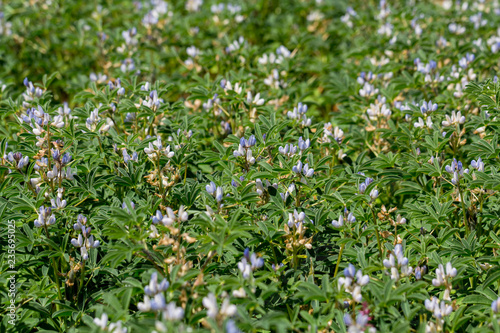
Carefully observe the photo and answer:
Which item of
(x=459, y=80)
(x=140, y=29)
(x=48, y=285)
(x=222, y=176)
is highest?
(x=140, y=29)

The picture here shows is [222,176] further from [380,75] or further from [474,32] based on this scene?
[474,32]

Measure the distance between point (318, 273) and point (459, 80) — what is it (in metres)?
2.80

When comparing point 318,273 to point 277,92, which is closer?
point 318,273

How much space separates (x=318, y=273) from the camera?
360 centimetres

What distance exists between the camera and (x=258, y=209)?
353 centimetres

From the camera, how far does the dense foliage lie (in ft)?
9.50

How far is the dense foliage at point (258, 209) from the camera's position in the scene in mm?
2896

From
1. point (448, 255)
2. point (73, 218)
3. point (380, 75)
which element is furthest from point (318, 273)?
point (380, 75)

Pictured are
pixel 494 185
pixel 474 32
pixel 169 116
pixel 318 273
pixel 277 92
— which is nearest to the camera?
pixel 494 185

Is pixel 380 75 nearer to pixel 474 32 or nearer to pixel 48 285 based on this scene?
pixel 474 32

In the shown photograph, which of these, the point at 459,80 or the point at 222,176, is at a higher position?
the point at 459,80

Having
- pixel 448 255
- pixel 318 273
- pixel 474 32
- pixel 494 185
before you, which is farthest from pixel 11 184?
pixel 474 32

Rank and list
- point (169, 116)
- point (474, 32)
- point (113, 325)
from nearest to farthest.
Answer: point (113, 325) < point (169, 116) < point (474, 32)

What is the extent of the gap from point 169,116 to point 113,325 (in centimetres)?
257
